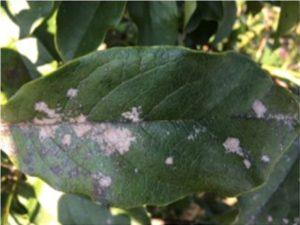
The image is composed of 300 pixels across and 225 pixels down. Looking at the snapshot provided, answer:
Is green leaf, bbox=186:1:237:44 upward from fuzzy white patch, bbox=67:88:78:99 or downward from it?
downward

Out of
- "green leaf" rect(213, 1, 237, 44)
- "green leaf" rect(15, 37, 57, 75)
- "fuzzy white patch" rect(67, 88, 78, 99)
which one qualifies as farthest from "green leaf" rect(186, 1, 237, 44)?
"fuzzy white patch" rect(67, 88, 78, 99)

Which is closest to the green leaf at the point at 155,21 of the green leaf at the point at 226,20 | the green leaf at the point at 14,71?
the green leaf at the point at 226,20

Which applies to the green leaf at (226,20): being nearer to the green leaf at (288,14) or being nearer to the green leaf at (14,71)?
the green leaf at (288,14)

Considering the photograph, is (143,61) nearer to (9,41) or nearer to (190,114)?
(190,114)

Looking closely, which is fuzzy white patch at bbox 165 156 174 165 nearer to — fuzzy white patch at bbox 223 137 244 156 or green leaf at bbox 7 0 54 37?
fuzzy white patch at bbox 223 137 244 156

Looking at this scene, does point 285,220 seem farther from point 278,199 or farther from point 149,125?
point 149,125

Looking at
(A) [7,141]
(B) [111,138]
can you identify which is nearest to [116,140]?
(B) [111,138]

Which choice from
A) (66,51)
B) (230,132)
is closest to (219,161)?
(230,132)
